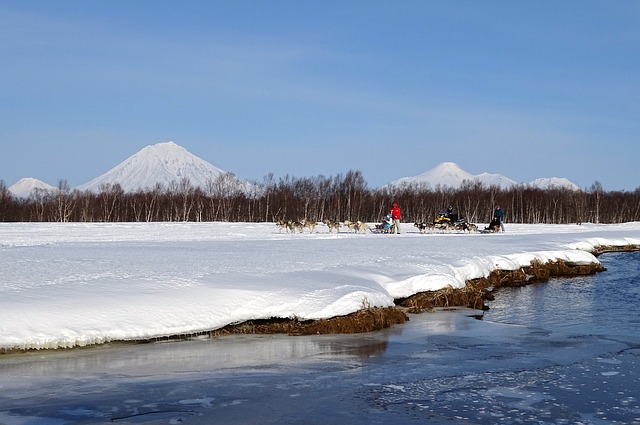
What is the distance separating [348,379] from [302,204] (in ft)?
299

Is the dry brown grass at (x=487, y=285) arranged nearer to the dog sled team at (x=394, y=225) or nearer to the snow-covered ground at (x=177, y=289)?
the snow-covered ground at (x=177, y=289)

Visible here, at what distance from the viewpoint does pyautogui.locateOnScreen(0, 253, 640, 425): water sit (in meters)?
6.99

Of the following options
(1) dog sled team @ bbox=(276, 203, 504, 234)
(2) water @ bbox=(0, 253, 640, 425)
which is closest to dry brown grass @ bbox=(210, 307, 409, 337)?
(2) water @ bbox=(0, 253, 640, 425)

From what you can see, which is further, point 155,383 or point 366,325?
point 366,325

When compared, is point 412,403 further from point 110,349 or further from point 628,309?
point 628,309

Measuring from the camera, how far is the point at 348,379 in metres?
8.59

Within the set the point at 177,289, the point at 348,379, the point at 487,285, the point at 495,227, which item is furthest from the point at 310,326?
the point at 495,227

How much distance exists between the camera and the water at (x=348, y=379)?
6.99 metres

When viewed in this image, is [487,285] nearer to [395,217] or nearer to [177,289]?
[177,289]

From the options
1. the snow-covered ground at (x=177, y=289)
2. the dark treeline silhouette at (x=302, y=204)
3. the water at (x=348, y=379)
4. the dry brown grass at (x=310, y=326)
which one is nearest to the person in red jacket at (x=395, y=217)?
the snow-covered ground at (x=177, y=289)

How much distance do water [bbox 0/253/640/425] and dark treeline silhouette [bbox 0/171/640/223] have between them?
254 feet

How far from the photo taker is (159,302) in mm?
11109

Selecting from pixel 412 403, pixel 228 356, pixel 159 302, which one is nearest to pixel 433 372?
pixel 412 403

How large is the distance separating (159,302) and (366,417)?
5.40 meters
